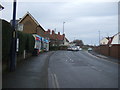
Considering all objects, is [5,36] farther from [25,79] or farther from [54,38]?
[54,38]

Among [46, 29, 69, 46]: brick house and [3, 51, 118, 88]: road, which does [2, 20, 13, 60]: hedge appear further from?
[46, 29, 69, 46]: brick house

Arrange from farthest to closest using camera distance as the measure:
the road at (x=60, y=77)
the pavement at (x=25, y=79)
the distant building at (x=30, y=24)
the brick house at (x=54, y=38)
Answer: the brick house at (x=54, y=38), the distant building at (x=30, y=24), the road at (x=60, y=77), the pavement at (x=25, y=79)

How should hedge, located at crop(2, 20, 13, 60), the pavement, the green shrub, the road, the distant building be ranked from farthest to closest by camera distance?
the distant building → the green shrub → hedge, located at crop(2, 20, 13, 60) → the road → the pavement

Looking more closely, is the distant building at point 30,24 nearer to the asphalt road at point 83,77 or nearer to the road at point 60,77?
the asphalt road at point 83,77

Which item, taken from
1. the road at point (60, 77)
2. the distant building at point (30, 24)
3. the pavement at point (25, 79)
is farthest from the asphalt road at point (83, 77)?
the distant building at point (30, 24)

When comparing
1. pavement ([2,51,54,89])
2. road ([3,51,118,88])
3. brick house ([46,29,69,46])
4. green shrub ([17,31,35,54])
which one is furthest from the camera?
brick house ([46,29,69,46])

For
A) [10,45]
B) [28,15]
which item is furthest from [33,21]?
[10,45]

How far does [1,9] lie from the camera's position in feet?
59.9

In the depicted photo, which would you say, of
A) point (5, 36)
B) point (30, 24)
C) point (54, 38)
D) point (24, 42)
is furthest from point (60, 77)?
point (54, 38)

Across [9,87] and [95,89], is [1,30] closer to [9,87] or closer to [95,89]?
[9,87]

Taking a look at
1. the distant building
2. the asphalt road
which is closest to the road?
the asphalt road

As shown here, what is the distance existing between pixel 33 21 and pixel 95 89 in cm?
4121

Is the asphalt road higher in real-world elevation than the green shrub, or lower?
lower

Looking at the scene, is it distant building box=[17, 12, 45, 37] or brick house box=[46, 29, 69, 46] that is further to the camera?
brick house box=[46, 29, 69, 46]
